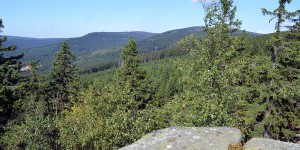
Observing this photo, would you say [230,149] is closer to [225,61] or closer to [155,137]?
[155,137]

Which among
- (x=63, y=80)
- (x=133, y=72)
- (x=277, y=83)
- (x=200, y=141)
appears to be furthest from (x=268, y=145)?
(x=63, y=80)

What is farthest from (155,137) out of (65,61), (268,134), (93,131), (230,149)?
(65,61)

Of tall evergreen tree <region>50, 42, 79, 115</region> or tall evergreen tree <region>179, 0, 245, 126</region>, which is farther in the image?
tall evergreen tree <region>50, 42, 79, 115</region>

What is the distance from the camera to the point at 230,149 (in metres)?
10.4

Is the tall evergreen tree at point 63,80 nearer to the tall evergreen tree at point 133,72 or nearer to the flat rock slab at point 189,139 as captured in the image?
the tall evergreen tree at point 133,72

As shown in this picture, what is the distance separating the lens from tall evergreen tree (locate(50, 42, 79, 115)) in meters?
52.6

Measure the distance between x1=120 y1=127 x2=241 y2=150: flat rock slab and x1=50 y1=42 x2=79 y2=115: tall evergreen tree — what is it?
1677 inches

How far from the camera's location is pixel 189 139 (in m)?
11.1

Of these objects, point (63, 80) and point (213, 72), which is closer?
point (213, 72)

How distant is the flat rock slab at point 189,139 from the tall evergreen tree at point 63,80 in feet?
140

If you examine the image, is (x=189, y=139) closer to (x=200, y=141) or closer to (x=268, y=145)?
(x=200, y=141)

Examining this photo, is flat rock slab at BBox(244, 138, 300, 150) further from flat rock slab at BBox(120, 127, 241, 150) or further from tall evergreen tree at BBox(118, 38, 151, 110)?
tall evergreen tree at BBox(118, 38, 151, 110)

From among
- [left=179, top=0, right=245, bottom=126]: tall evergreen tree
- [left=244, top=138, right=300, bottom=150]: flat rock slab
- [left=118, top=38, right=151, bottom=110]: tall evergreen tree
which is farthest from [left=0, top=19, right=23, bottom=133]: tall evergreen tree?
[left=244, top=138, right=300, bottom=150]: flat rock slab

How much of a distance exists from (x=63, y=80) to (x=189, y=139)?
46017 millimetres
